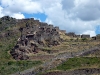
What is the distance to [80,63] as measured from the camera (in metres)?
47.7

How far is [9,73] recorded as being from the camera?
54.2 metres

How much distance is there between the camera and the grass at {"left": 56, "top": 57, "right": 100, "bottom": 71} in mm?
46844

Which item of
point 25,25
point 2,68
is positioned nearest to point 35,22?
point 25,25

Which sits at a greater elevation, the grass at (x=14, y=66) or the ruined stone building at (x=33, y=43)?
the ruined stone building at (x=33, y=43)

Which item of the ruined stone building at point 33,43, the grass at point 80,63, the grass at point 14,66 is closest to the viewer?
the grass at point 80,63

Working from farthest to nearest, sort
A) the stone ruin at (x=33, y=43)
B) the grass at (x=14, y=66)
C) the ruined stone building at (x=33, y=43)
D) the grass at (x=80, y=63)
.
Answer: the ruined stone building at (x=33, y=43), the stone ruin at (x=33, y=43), the grass at (x=14, y=66), the grass at (x=80, y=63)

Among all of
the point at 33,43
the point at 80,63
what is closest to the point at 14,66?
the point at 33,43

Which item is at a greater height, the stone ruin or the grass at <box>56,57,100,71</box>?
the stone ruin

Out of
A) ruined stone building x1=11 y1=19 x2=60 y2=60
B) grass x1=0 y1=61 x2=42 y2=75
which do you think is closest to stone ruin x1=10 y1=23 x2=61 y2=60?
ruined stone building x1=11 y1=19 x2=60 y2=60

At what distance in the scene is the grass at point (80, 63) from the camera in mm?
46844

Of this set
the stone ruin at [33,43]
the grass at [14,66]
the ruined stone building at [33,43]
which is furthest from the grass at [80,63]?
the ruined stone building at [33,43]

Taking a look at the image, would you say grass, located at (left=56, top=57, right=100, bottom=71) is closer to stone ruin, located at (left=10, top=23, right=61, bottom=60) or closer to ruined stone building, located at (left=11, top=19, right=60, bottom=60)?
stone ruin, located at (left=10, top=23, right=61, bottom=60)

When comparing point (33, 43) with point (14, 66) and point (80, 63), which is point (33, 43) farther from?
point (80, 63)

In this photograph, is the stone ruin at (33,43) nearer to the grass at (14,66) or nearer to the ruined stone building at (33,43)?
the ruined stone building at (33,43)
